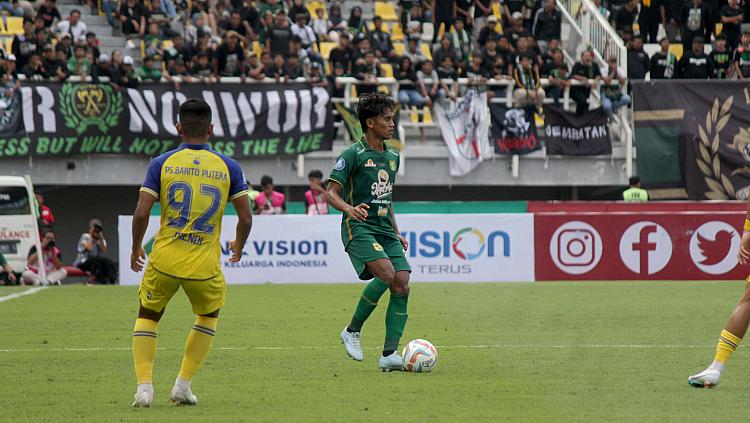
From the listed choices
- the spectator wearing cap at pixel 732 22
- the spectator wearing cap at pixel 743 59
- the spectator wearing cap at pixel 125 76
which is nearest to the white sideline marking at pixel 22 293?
the spectator wearing cap at pixel 125 76

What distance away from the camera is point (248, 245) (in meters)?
21.1

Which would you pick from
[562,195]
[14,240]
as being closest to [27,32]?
[14,240]

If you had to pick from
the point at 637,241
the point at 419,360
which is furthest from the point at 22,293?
the point at 419,360

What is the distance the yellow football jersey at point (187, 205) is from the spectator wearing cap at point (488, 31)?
20054mm

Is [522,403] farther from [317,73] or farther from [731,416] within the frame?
[317,73]

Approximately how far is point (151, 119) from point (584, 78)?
9.21 m

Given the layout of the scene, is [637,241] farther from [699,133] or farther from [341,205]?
[341,205]

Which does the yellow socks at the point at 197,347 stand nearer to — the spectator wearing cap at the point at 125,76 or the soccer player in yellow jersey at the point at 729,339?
the soccer player in yellow jersey at the point at 729,339

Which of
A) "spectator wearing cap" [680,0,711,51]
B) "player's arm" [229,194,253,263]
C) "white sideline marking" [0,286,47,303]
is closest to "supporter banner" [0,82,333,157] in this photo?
"white sideline marking" [0,286,47,303]

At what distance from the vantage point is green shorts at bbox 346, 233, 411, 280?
381 inches

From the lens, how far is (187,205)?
764 cm

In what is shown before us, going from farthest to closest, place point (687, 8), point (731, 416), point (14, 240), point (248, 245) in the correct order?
point (687, 8) → point (14, 240) → point (248, 245) → point (731, 416)

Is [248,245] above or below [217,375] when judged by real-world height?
below

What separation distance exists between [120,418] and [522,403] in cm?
254
